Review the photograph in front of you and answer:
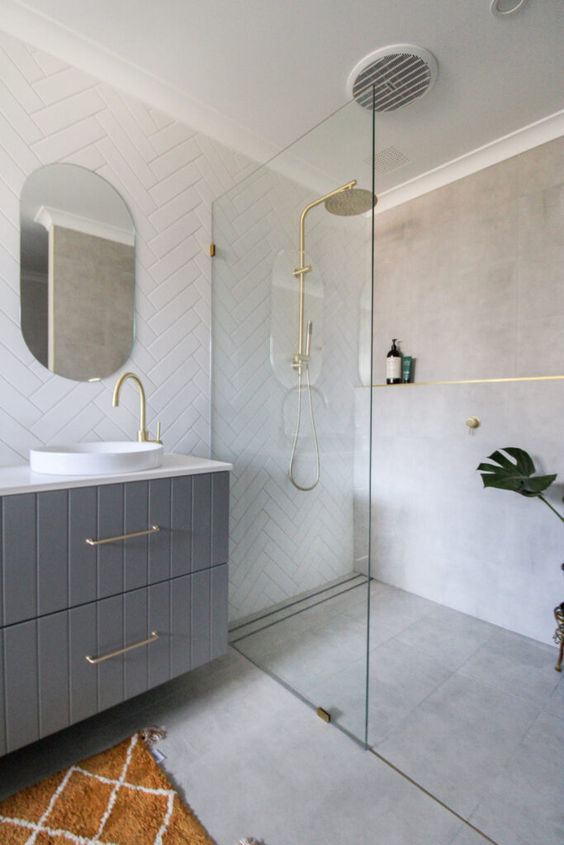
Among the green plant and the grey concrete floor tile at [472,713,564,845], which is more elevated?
the green plant

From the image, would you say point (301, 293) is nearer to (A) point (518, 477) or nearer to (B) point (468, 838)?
(A) point (518, 477)

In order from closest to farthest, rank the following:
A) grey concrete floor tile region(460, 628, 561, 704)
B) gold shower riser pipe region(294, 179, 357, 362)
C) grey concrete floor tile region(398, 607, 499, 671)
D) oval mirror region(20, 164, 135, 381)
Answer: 1. oval mirror region(20, 164, 135, 381)
2. grey concrete floor tile region(460, 628, 561, 704)
3. gold shower riser pipe region(294, 179, 357, 362)
4. grey concrete floor tile region(398, 607, 499, 671)

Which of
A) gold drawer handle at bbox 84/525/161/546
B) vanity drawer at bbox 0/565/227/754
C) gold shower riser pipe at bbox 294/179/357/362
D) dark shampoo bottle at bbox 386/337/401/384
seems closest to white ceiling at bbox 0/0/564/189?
gold shower riser pipe at bbox 294/179/357/362

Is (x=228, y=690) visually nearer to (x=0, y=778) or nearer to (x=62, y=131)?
(x=0, y=778)

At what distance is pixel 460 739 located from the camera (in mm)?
1490

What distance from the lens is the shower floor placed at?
1.28 meters

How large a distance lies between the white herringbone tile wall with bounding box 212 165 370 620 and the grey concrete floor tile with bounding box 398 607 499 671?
0.61 m

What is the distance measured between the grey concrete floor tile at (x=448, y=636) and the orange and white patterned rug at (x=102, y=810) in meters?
1.29

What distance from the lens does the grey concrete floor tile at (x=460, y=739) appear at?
1310mm

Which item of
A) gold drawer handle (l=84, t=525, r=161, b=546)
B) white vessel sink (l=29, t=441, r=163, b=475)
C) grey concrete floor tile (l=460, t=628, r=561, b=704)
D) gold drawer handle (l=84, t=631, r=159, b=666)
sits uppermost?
white vessel sink (l=29, t=441, r=163, b=475)

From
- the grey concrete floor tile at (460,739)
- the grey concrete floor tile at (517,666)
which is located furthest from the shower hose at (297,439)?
the grey concrete floor tile at (517,666)

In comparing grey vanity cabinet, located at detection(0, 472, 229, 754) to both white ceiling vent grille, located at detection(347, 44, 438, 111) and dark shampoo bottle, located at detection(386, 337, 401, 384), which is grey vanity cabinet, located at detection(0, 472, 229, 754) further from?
white ceiling vent grille, located at detection(347, 44, 438, 111)

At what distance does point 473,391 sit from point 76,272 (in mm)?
2066

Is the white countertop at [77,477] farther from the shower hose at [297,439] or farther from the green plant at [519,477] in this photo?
the green plant at [519,477]
